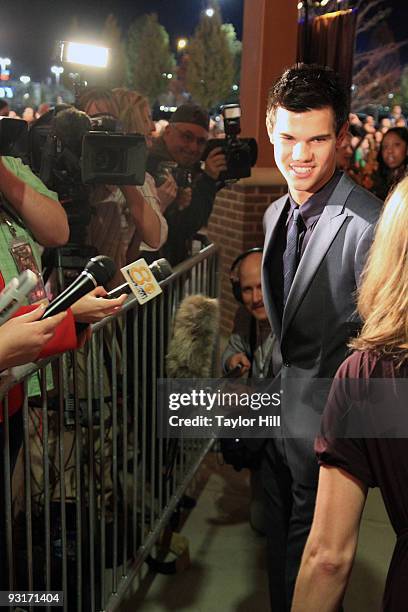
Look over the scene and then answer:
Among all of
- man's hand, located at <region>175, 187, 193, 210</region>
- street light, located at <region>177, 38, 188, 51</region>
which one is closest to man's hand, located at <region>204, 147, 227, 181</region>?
man's hand, located at <region>175, 187, 193, 210</region>

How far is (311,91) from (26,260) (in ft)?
3.08

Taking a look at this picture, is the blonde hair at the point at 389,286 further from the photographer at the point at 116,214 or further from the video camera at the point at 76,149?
the photographer at the point at 116,214

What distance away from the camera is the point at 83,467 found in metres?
2.53

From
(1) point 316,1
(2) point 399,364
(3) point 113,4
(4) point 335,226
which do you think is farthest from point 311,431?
(3) point 113,4

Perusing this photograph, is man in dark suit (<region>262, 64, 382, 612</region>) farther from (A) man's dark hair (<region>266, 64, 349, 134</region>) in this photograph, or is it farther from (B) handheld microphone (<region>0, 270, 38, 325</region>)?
(B) handheld microphone (<region>0, 270, 38, 325</region>)

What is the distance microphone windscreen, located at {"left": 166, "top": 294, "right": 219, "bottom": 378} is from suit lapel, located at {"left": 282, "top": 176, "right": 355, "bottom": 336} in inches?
31.3

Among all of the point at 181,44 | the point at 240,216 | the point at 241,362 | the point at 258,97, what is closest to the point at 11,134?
the point at 241,362

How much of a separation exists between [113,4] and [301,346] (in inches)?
736

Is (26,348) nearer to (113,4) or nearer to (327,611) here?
(327,611)

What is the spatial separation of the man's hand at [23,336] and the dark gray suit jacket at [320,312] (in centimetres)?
75

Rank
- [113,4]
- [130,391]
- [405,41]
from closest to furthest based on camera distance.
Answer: [130,391] < [113,4] < [405,41]

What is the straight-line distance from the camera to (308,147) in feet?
6.29

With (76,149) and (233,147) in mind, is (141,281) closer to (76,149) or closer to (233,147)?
(76,149)

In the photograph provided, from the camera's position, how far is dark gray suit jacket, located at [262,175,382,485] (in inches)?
72.6
